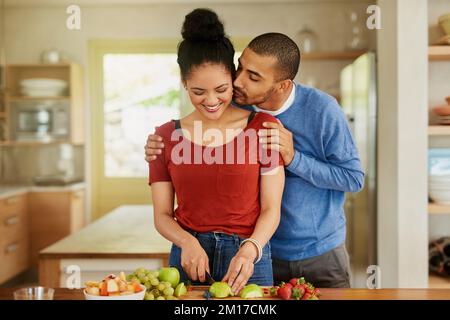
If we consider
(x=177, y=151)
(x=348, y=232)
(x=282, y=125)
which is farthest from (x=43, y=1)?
(x=348, y=232)

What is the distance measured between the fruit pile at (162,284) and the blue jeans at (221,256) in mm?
61

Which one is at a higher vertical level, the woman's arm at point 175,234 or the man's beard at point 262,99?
the man's beard at point 262,99

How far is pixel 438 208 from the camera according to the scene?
142cm

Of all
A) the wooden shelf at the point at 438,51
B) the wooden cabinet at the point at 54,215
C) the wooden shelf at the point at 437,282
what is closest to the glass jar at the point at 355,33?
the wooden shelf at the point at 438,51

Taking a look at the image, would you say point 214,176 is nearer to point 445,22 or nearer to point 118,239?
point 118,239

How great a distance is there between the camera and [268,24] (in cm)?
123

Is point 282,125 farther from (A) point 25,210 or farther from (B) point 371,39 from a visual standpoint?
(A) point 25,210

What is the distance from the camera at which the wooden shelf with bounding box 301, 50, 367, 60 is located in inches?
48.5

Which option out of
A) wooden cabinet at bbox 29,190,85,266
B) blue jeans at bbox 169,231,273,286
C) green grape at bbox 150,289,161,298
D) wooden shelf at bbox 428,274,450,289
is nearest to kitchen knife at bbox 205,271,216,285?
blue jeans at bbox 169,231,273,286

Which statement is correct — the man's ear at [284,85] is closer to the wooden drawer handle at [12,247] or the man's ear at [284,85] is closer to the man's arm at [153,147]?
the man's arm at [153,147]

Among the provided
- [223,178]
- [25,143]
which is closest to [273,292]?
[223,178]

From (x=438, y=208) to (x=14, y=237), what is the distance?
1162mm

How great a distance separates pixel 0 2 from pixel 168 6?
381 mm

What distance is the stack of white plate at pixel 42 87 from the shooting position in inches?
58.5
